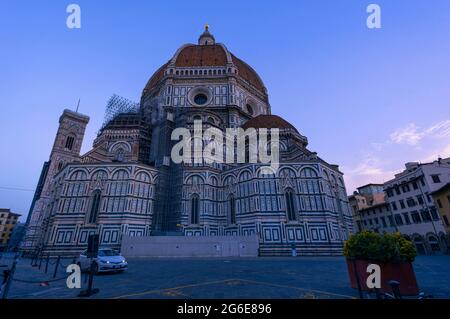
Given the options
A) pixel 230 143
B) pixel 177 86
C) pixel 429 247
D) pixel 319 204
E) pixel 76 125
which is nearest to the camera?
pixel 319 204

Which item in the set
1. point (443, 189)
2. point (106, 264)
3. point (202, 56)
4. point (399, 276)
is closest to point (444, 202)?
point (443, 189)

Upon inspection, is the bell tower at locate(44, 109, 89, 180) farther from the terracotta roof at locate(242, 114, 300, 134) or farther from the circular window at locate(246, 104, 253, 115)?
the circular window at locate(246, 104, 253, 115)

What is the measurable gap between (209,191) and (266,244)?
8853 millimetres

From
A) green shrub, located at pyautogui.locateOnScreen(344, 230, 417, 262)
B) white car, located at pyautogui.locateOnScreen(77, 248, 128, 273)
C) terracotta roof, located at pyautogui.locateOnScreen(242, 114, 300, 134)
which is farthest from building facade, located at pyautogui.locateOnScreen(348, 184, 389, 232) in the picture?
white car, located at pyautogui.locateOnScreen(77, 248, 128, 273)

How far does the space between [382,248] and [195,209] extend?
21.6m

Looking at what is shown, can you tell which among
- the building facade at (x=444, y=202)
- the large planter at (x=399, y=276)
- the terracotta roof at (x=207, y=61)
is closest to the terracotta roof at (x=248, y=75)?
the terracotta roof at (x=207, y=61)

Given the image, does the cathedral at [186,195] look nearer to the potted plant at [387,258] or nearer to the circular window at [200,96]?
the circular window at [200,96]

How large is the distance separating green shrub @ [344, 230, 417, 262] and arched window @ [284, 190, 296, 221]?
710 inches

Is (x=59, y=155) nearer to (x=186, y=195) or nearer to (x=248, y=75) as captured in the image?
(x=186, y=195)

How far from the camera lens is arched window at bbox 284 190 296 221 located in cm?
2402

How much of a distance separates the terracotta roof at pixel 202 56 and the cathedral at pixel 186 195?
33.8 ft
